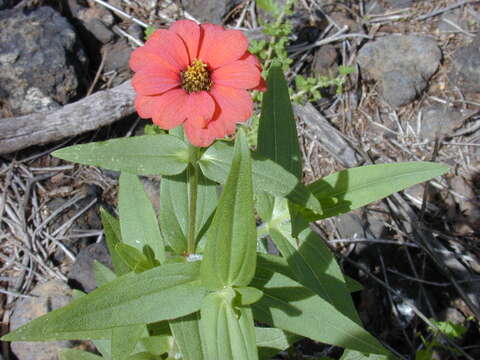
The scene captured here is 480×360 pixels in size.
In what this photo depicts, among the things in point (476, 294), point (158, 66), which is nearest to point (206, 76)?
point (158, 66)

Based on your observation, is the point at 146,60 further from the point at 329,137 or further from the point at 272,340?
the point at 329,137

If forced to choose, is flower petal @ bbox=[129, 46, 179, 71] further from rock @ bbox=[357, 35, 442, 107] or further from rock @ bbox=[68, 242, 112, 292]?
rock @ bbox=[357, 35, 442, 107]

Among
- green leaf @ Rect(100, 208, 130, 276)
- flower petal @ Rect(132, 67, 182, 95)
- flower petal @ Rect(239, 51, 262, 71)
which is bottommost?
green leaf @ Rect(100, 208, 130, 276)

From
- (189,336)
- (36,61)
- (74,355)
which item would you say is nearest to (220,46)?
(189,336)

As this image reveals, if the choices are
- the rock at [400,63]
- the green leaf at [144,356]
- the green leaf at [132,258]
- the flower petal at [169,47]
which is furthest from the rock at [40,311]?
the rock at [400,63]

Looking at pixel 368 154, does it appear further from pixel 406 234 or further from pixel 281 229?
pixel 281 229

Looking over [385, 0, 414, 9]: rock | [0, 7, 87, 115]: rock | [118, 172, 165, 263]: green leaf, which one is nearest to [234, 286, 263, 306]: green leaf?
[118, 172, 165, 263]: green leaf
